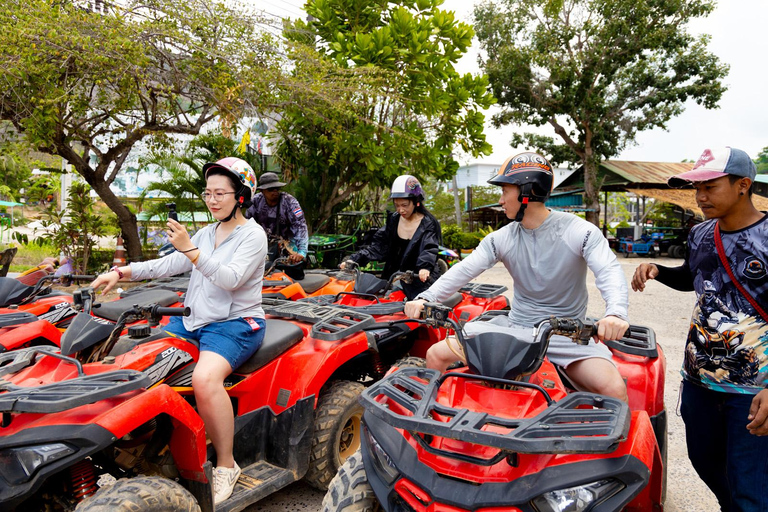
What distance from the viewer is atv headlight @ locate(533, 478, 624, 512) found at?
193 centimetres

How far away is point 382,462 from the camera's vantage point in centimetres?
228

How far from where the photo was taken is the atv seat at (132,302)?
14.3 ft

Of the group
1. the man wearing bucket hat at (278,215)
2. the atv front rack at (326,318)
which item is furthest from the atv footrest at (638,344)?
the man wearing bucket hat at (278,215)

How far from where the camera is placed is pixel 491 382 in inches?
94.9

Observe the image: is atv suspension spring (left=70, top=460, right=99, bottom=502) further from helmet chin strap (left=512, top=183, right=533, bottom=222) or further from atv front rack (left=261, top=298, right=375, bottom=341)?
helmet chin strap (left=512, top=183, right=533, bottom=222)

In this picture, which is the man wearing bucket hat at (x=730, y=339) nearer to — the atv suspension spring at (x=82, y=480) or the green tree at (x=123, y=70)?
the atv suspension spring at (x=82, y=480)

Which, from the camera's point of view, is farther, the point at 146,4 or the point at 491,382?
the point at 146,4

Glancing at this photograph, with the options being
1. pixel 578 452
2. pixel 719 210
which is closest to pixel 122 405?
pixel 578 452

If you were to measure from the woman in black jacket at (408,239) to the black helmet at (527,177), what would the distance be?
2172mm

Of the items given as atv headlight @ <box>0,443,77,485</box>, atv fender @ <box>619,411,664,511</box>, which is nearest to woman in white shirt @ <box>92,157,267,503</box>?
atv headlight @ <box>0,443,77,485</box>

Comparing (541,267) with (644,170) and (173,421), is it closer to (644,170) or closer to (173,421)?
(173,421)

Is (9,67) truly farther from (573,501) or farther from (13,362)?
(573,501)

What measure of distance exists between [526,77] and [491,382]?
23.0 meters

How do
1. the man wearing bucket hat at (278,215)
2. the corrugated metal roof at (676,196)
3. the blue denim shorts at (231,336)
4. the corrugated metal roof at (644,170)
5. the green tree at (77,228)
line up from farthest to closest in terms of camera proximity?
the corrugated metal roof at (644,170) < the corrugated metal roof at (676,196) < the green tree at (77,228) < the man wearing bucket hat at (278,215) < the blue denim shorts at (231,336)
